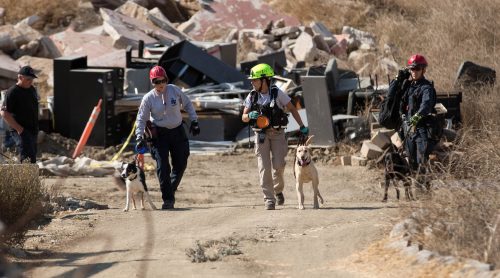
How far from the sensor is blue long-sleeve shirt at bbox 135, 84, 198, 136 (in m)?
14.3

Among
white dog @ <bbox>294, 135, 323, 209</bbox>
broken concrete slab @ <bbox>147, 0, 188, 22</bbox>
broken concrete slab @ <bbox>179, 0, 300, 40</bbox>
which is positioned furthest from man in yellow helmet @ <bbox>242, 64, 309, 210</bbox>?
broken concrete slab @ <bbox>147, 0, 188, 22</bbox>

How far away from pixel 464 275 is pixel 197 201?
30.7ft

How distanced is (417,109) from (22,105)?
19.0 feet

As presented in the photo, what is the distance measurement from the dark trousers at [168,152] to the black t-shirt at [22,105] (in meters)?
2.23

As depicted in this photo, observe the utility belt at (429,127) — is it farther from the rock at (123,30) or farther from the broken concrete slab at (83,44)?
the rock at (123,30)

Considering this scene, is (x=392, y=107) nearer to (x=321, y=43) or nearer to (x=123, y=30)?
(x=321, y=43)

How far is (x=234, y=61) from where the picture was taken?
94.7 feet

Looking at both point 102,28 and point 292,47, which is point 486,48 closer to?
point 292,47

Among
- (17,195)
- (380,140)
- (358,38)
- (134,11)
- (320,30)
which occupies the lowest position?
(380,140)

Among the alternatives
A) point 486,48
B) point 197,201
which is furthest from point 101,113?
point 486,48

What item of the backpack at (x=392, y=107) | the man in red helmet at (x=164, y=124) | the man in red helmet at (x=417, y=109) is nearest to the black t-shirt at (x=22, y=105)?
the man in red helmet at (x=164, y=124)

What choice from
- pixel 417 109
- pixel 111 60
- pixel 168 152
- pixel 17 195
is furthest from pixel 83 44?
pixel 17 195

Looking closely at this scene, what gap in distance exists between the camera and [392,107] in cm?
1375

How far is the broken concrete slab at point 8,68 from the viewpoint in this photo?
A: 26.7 m
